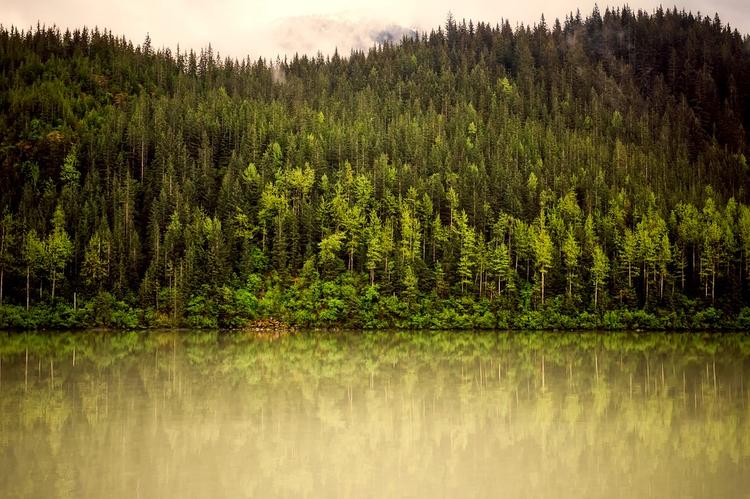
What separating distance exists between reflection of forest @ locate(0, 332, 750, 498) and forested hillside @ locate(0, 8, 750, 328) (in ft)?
110

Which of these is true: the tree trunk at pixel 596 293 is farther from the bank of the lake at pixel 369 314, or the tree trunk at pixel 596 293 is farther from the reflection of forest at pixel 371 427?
the reflection of forest at pixel 371 427

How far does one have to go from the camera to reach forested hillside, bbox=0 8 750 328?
73375mm

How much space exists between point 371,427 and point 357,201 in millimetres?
68484

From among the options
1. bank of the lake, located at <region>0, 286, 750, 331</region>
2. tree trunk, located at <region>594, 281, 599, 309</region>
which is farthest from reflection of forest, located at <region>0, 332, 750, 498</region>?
tree trunk, located at <region>594, 281, 599, 309</region>

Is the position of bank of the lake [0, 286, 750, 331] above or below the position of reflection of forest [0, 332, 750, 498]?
above

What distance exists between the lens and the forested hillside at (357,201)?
7338 cm

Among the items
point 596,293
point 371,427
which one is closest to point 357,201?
point 596,293

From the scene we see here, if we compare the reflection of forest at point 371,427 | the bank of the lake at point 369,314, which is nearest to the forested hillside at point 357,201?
the bank of the lake at point 369,314

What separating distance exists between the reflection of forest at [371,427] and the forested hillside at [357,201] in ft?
110

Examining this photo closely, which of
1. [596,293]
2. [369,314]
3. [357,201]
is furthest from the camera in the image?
[357,201]

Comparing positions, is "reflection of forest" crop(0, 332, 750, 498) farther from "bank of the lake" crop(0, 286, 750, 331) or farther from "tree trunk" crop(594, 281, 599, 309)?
"tree trunk" crop(594, 281, 599, 309)

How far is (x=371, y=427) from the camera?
21.5 metres

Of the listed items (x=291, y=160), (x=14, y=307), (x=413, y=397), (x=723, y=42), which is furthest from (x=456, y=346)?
(x=723, y=42)

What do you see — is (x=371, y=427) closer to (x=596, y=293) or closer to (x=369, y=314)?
(x=369, y=314)
